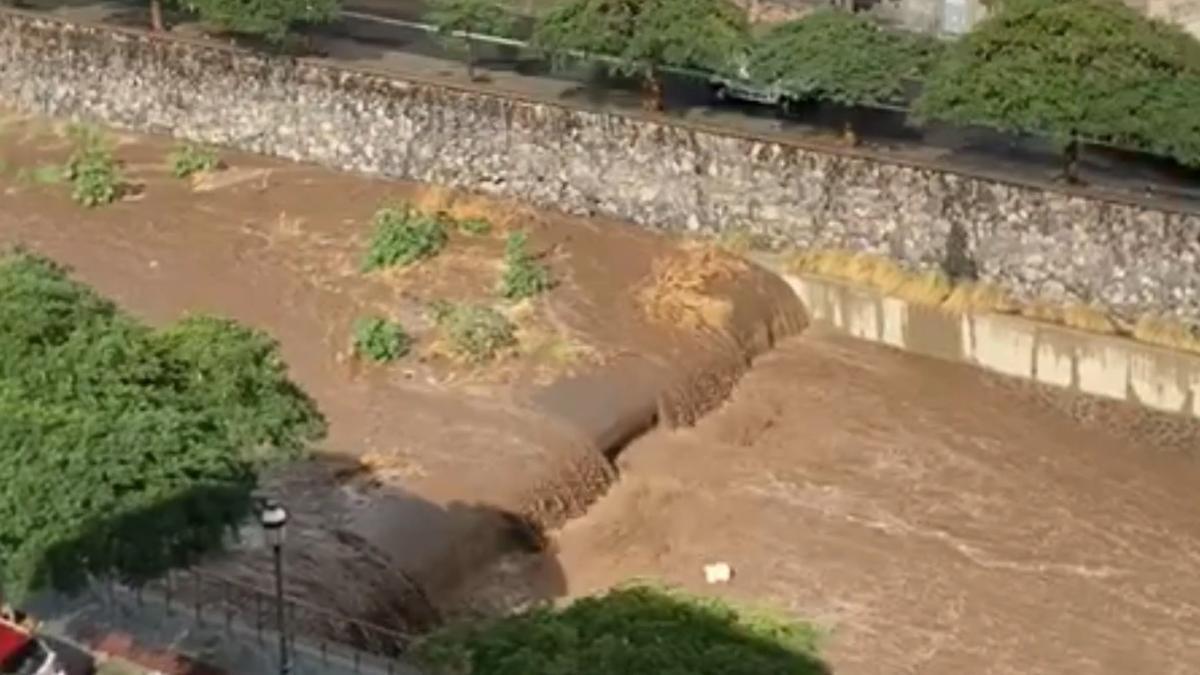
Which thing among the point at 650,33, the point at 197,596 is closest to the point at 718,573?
the point at 197,596

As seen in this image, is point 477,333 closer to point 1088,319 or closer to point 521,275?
point 521,275

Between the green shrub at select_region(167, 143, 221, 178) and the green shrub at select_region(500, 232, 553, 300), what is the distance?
5.89 meters

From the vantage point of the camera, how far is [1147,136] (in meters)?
25.6

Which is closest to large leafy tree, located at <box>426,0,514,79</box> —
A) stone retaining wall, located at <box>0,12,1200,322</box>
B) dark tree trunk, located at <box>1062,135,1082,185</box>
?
stone retaining wall, located at <box>0,12,1200,322</box>

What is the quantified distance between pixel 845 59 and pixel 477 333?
232 inches

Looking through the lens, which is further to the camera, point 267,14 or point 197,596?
point 267,14

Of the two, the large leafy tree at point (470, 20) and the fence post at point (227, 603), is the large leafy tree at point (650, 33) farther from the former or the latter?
the fence post at point (227, 603)

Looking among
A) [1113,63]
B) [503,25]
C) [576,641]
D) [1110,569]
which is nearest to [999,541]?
[1110,569]

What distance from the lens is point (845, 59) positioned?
90.4 ft

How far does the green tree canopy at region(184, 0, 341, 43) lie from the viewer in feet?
102

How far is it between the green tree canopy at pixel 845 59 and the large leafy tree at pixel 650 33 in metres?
0.71

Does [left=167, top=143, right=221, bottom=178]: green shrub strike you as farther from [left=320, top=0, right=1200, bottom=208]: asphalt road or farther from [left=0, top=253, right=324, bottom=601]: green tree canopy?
[left=0, top=253, right=324, bottom=601]: green tree canopy

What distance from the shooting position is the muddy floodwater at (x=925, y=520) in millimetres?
20984

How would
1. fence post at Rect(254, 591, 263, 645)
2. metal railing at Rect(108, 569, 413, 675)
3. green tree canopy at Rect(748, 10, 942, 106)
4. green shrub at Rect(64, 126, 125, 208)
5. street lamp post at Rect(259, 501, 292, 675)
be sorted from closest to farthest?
street lamp post at Rect(259, 501, 292, 675)
metal railing at Rect(108, 569, 413, 675)
fence post at Rect(254, 591, 263, 645)
green tree canopy at Rect(748, 10, 942, 106)
green shrub at Rect(64, 126, 125, 208)
